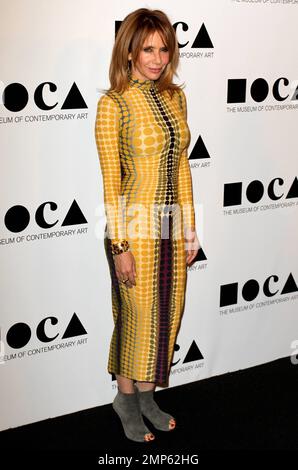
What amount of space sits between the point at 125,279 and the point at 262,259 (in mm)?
1158

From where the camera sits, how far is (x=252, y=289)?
11.1 ft

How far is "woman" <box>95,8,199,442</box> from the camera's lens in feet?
7.73

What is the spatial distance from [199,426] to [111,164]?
1343 mm

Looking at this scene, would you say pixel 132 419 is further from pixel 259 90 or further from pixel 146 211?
pixel 259 90

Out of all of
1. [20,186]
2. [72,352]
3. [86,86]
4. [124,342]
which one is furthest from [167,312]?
[86,86]

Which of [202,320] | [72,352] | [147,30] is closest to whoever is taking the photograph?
[147,30]

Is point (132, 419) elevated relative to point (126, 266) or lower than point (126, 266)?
lower

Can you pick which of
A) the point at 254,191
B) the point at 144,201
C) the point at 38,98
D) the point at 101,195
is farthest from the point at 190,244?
the point at 38,98

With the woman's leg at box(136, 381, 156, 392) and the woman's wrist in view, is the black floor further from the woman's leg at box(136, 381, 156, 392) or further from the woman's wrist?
the woman's wrist

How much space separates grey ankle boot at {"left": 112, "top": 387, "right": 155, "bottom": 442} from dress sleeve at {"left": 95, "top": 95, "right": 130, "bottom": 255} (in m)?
0.75

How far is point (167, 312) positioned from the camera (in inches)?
104

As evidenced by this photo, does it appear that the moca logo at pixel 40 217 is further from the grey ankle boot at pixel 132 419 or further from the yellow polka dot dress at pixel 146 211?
the grey ankle boot at pixel 132 419

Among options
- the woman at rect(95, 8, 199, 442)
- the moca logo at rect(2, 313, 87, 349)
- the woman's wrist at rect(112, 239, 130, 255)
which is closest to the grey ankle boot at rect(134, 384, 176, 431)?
the woman at rect(95, 8, 199, 442)
